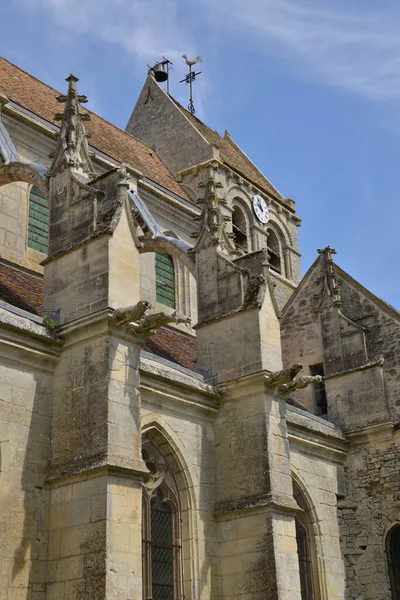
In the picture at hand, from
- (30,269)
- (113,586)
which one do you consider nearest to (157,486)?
(113,586)

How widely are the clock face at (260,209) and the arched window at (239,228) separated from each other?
503mm

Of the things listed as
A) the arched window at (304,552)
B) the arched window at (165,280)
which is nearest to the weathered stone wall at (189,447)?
the arched window at (304,552)

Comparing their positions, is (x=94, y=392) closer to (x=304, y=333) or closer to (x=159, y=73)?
(x=304, y=333)

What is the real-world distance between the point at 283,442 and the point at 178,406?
154cm

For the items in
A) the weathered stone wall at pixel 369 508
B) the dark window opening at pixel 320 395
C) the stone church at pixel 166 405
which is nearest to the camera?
the stone church at pixel 166 405

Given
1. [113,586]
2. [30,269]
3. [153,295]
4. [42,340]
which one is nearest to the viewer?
[113,586]

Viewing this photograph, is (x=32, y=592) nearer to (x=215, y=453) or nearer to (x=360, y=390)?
(x=215, y=453)

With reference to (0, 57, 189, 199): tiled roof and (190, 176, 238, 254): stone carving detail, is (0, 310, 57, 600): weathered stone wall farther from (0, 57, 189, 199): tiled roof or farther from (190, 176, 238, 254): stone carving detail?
(0, 57, 189, 199): tiled roof

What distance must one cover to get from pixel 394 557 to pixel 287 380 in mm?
4895

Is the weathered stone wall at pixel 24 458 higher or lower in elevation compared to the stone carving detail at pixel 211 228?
lower

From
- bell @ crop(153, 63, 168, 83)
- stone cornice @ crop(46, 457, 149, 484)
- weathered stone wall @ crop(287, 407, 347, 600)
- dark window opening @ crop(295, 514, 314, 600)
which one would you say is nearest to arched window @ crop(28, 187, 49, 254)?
weathered stone wall @ crop(287, 407, 347, 600)

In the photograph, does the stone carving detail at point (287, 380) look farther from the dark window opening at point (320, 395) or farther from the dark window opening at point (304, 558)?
the dark window opening at point (320, 395)

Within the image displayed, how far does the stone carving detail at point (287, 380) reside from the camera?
12.3 m

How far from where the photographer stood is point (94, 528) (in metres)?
9.42
